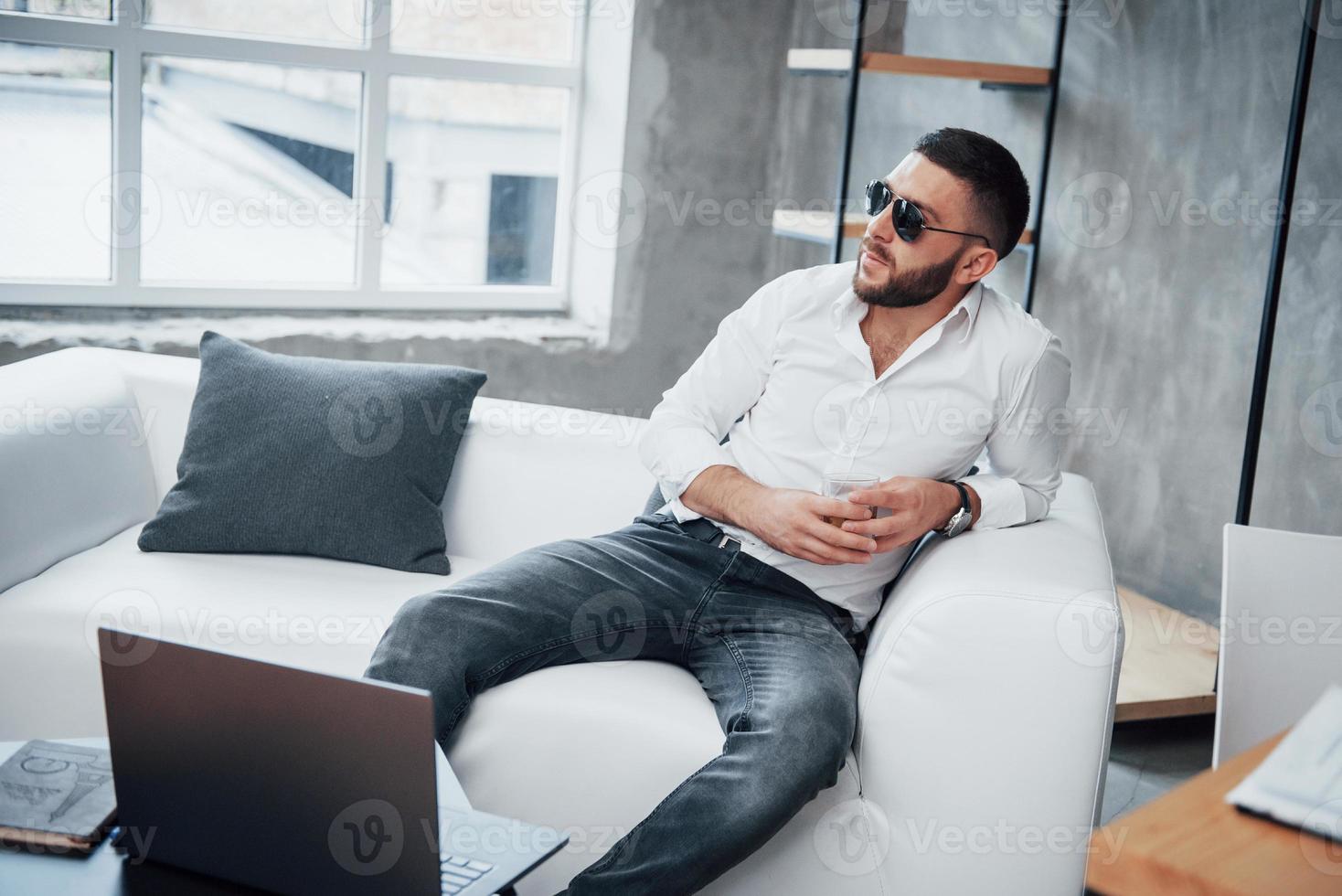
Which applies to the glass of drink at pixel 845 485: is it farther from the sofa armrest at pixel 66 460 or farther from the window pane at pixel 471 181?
the window pane at pixel 471 181

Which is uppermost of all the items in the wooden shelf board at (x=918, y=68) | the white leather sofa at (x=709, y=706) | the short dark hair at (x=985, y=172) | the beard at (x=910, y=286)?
the wooden shelf board at (x=918, y=68)

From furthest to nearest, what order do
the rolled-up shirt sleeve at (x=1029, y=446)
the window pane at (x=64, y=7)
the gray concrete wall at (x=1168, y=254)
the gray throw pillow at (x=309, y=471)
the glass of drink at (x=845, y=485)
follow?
the window pane at (x=64, y=7) → the gray concrete wall at (x=1168, y=254) → the gray throw pillow at (x=309, y=471) → the rolled-up shirt sleeve at (x=1029, y=446) → the glass of drink at (x=845, y=485)

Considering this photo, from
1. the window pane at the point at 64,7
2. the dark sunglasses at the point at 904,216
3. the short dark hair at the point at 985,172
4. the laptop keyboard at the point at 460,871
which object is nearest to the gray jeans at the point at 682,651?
the laptop keyboard at the point at 460,871

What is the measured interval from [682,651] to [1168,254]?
71.2 inches

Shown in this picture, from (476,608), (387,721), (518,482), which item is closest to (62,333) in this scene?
(518,482)

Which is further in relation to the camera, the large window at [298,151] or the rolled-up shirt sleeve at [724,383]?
the large window at [298,151]

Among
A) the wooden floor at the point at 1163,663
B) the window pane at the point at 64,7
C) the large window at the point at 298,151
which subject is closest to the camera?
the wooden floor at the point at 1163,663

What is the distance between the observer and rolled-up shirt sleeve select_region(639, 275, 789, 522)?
1972mm

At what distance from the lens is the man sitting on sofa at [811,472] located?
1.72 m

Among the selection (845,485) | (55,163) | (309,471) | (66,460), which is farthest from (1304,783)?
(55,163)

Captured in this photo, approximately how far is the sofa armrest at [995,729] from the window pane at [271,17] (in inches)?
103

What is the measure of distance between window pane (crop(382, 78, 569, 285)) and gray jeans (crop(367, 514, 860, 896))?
2.00 meters

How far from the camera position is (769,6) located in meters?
3.76

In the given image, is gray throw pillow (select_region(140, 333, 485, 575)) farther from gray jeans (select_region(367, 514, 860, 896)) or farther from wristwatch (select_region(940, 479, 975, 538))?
wristwatch (select_region(940, 479, 975, 538))
